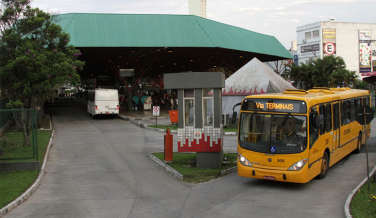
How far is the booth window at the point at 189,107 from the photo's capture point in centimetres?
1320

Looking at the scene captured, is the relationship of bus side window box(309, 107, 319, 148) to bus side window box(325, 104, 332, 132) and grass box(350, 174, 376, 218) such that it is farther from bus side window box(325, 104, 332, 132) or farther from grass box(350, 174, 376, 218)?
grass box(350, 174, 376, 218)

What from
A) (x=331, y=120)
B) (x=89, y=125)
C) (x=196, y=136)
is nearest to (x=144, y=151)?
(x=196, y=136)

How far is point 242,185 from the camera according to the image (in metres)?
11.3

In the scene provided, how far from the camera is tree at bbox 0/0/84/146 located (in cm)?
1828

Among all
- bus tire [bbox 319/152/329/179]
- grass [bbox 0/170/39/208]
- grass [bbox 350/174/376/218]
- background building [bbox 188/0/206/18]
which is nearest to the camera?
grass [bbox 350/174/376/218]

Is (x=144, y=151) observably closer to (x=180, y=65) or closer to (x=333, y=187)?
(x=333, y=187)

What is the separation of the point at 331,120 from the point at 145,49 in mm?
27435

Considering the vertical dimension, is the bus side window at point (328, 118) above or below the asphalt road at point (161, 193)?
above

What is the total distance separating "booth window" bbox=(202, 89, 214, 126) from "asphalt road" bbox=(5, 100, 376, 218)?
6.52ft

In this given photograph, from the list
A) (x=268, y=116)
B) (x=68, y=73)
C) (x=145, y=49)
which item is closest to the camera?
(x=268, y=116)

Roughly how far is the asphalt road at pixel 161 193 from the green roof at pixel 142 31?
20.4 m

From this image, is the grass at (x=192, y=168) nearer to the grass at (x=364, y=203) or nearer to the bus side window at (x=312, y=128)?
the bus side window at (x=312, y=128)

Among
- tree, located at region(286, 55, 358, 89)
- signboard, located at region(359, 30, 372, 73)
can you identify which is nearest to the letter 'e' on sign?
signboard, located at region(359, 30, 372, 73)

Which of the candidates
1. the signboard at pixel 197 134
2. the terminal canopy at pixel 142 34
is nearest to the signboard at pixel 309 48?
the terminal canopy at pixel 142 34
